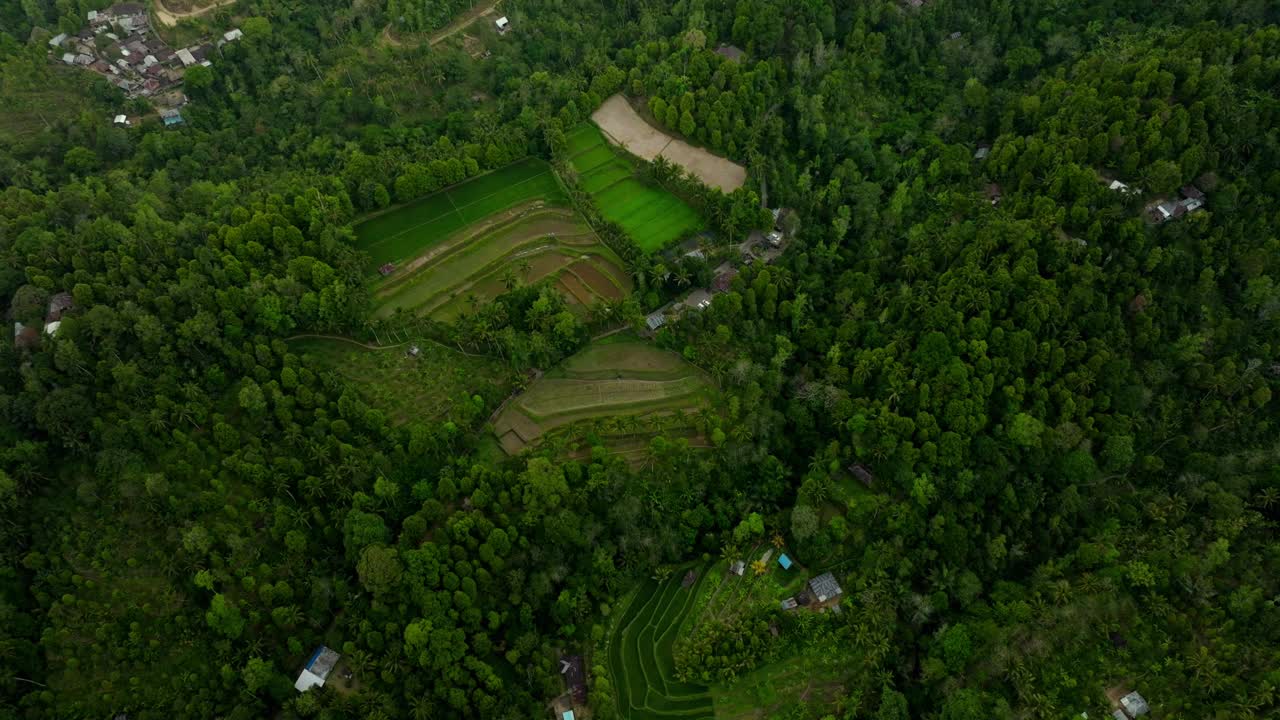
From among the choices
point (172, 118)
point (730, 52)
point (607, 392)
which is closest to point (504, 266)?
point (607, 392)

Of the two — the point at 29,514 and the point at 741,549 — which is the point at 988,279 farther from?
the point at 29,514

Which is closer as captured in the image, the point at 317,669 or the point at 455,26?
the point at 317,669

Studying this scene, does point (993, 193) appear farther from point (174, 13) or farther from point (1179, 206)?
point (174, 13)

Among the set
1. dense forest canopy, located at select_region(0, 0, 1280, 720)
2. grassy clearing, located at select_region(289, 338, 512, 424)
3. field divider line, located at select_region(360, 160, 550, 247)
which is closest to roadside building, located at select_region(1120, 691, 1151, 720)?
dense forest canopy, located at select_region(0, 0, 1280, 720)

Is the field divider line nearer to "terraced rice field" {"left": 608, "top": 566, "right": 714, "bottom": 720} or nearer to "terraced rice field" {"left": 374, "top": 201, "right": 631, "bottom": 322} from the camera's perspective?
"terraced rice field" {"left": 374, "top": 201, "right": 631, "bottom": 322}

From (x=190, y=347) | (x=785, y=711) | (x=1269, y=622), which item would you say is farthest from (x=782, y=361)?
(x=190, y=347)

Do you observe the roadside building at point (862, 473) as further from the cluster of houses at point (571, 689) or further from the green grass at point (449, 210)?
the green grass at point (449, 210)
